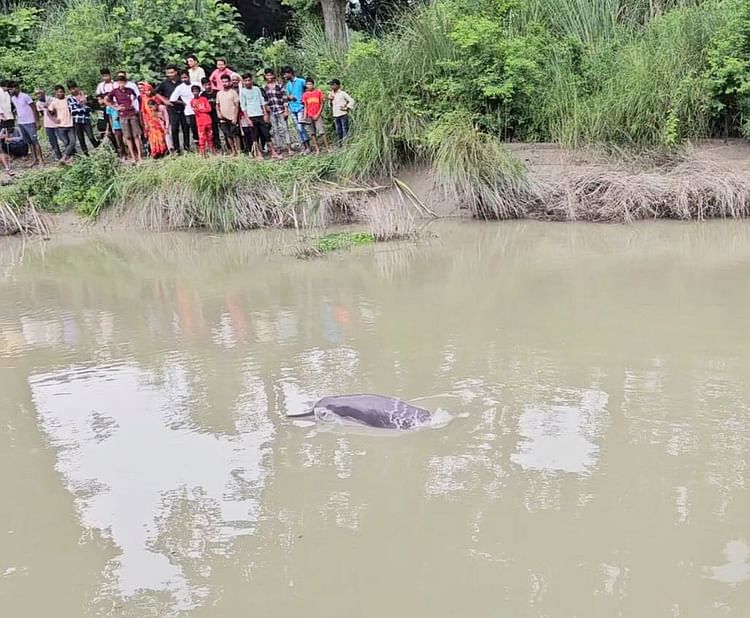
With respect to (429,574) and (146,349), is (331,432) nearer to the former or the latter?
(429,574)

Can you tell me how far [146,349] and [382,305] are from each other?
2.06 metres

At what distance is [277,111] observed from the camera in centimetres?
1265

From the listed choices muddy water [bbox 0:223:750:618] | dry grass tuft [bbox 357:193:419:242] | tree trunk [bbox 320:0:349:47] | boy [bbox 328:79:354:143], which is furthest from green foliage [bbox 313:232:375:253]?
tree trunk [bbox 320:0:349:47]

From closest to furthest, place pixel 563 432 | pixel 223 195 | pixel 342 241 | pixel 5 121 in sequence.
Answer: pixel 563 432
pixel 342 241
pixel 223 195
pixel 5 121

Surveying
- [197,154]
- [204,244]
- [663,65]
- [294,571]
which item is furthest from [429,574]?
[663,65]

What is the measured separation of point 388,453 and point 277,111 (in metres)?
9.19

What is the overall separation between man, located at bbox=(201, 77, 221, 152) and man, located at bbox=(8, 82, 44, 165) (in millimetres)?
2735

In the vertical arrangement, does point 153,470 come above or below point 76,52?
below

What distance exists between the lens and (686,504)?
3.77 m

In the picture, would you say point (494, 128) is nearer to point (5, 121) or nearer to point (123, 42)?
point (123, 42)

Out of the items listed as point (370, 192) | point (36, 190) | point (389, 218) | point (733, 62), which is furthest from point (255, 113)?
point (733, 62)

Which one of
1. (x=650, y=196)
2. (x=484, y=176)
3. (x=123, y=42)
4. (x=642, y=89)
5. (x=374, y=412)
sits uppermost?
(x=123, y=42)

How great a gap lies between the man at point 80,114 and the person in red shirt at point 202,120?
1.83m

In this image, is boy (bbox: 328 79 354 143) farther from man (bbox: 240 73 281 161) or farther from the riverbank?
man (bbox: 240 73 281 161)
